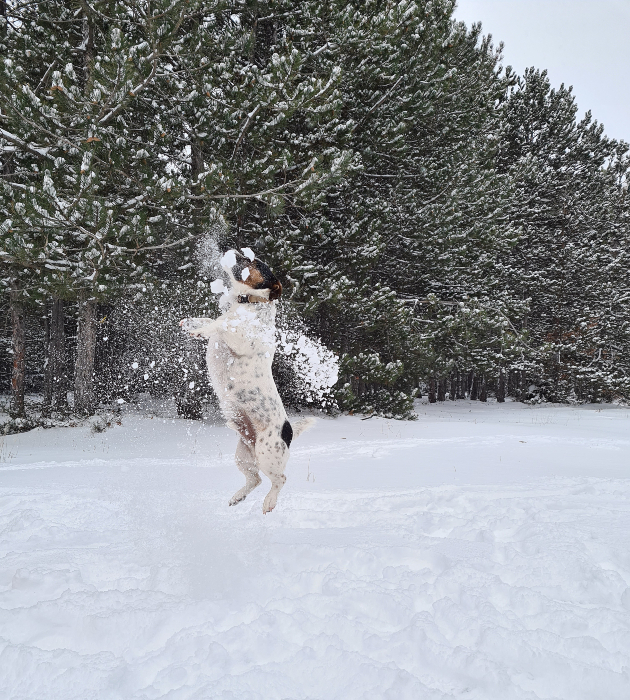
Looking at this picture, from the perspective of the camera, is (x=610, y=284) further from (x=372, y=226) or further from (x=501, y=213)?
(x=372, y=226)

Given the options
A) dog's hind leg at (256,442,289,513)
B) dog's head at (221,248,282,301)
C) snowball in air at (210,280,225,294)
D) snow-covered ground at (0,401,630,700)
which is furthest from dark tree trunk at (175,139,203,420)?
dog's hind leg at (256,442,289,513)

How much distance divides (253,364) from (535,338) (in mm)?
20454

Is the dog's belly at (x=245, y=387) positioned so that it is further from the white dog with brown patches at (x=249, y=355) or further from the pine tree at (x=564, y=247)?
the pine tree at (x=564, y=247)

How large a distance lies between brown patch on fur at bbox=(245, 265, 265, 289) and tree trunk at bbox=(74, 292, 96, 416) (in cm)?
754

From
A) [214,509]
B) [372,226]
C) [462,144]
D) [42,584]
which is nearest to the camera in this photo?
[42,584]

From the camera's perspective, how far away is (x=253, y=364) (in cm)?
314

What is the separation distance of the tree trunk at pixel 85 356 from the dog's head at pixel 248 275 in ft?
24.6

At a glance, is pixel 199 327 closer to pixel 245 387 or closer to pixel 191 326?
pixel 191 326

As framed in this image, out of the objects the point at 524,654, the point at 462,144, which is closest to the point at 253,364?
the point at 524,654

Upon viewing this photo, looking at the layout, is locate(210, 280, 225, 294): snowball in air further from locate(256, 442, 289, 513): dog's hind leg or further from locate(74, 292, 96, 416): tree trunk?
locate(74, 292, 96, 416): tree trunk

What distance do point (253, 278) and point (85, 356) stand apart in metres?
7.93

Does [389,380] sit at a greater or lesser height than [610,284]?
lesser

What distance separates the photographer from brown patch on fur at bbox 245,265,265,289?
304 cm

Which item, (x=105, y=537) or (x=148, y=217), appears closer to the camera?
(x=105, y=537)
